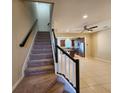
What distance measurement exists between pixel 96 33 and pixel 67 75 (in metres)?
7.34

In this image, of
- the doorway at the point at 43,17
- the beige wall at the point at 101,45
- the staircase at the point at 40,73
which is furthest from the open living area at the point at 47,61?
the beige wall at the point at 101,45

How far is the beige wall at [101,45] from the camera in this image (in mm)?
7743

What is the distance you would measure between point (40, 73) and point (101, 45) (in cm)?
655

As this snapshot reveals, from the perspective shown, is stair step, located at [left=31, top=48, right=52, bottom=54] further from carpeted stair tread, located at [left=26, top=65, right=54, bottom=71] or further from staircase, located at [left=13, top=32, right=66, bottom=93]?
carpeted stair tread, located at [left=26, top=65, right=54, bottom=71]

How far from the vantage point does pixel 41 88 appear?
8.34 feet

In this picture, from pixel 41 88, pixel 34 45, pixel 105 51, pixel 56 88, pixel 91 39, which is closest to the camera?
pixel 41 88

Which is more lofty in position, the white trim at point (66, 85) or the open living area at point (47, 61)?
the open living area at point (47, 61)

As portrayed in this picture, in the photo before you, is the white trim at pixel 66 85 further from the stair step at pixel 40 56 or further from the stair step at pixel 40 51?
the stair step at pixel 40 51

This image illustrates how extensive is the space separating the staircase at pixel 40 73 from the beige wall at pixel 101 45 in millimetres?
4467

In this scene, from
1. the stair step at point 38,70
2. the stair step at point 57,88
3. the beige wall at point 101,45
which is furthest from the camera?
the beige wall at point 101,45

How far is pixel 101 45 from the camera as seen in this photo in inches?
347
